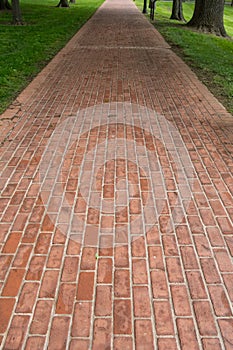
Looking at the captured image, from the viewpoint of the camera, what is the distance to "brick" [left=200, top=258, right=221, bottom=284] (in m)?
2.69

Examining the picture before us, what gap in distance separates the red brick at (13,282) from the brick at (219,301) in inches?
53.0

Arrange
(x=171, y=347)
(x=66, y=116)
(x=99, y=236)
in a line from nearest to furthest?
(x=171, y=347) → (x=99, y=236) → (x=66, y=116)

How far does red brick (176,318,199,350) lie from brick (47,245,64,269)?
0.98 m

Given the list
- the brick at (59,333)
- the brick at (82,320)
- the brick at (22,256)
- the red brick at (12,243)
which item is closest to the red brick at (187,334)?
the brick at (82,320)

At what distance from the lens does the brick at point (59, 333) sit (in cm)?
221

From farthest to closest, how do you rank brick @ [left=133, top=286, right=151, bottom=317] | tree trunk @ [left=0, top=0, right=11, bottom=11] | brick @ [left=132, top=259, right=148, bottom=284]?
tree trunk @ [left=0, top=0, right=11, bottom=11]
brick @ [left=132, top=259, right=148, bottom=284]
brick @ [left=133, top=286, right=151, bottom=317]

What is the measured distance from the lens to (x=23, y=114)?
577 cm

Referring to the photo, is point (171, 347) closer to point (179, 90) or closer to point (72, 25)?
point (179, 90)

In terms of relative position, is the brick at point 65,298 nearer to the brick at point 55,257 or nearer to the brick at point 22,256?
the brick at point 55,257

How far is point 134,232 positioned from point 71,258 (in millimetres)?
600

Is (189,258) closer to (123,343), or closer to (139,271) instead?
(139,271)

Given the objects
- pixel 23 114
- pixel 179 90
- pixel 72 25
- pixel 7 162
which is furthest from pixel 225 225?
pixel 72 25

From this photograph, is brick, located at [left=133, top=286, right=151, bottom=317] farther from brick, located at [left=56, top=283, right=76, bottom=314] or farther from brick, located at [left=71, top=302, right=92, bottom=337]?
brick, located at [left=56, top=283, right=76, bottom=314]

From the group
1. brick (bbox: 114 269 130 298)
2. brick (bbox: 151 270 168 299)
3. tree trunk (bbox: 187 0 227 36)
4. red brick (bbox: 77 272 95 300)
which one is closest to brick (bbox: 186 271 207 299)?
brick (bbox: 151 270 168 299)
